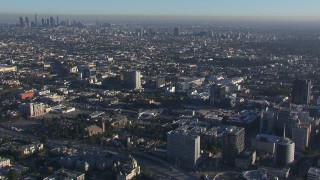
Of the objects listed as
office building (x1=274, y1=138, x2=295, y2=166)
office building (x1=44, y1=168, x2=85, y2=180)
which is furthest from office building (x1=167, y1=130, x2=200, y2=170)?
office building (x1=44, y1=168, x2=85, y2=180)

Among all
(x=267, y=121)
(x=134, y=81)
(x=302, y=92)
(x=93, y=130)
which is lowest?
(x=93, y=130)

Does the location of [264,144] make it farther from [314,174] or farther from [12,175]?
[12,175]

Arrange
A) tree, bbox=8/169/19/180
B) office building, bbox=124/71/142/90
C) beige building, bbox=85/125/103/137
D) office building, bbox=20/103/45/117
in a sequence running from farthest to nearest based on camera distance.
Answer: office building, bbox=124/71/142/90, office building, bbox=20/103/45/117, beige building, bbox=85/125/103/137, tree, bbox=8/169/19/180

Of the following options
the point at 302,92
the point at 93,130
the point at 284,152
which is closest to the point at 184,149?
the point at 284,152

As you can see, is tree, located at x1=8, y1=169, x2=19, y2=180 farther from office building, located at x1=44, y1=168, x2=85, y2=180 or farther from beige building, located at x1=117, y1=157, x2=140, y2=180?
beige building, located at x1=117, y1=157, x2=140, y2=180

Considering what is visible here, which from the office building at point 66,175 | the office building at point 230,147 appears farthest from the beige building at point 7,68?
the office building at point 230,147

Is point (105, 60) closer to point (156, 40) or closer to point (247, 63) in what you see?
point (247, 63)

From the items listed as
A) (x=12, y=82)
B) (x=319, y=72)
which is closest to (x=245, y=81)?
(x=319, y=72)
